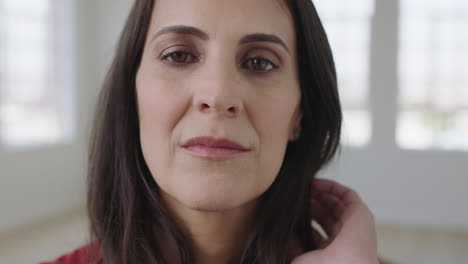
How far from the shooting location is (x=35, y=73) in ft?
13.9

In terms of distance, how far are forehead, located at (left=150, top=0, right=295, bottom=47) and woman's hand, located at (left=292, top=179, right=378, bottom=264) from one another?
16.3 inches

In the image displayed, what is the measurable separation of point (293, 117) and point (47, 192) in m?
3.74

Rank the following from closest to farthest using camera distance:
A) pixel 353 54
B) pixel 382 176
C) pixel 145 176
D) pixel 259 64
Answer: pixel 259 64 → pixel 145 176 → pixel 382 176 → pixel 353 54

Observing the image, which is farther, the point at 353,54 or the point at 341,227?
the point at 353,54

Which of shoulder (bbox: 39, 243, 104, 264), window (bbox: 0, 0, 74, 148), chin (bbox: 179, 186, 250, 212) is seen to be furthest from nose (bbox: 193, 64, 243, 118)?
window (bbox: 0, 0, 74, 148)

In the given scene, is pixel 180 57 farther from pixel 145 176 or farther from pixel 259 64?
pixel 145 176

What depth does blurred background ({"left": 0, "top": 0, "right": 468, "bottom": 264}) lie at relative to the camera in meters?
4.03

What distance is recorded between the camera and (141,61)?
99 cm

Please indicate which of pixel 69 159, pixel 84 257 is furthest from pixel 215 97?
pixel 69 159

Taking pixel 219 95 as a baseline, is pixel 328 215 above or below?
below

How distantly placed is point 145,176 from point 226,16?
0.40 m

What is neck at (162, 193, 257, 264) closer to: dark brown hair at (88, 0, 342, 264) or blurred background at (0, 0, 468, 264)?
dark brown hair at (88, 0, 342, 264)

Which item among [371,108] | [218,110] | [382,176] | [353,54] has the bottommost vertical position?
[382,176]

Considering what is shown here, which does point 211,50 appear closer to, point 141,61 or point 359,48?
point 141,61
